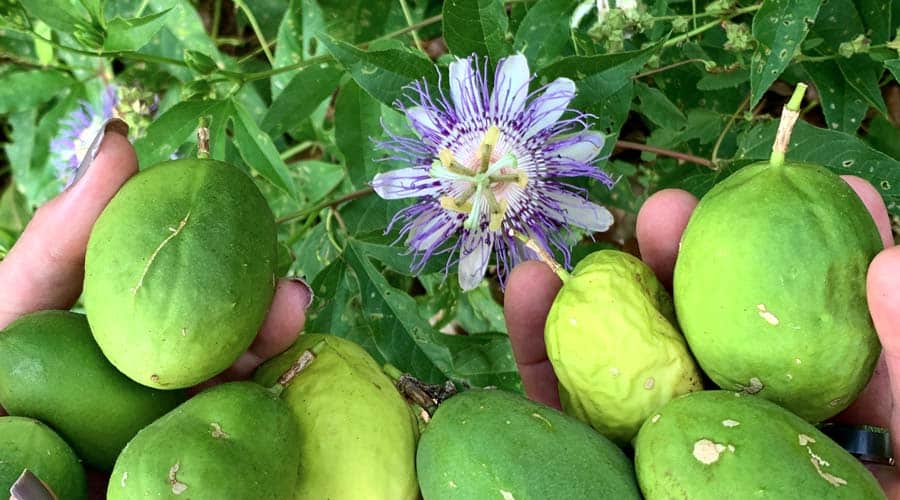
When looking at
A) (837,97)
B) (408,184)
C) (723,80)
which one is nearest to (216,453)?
(408,184)

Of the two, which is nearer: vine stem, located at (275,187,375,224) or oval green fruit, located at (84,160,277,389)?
oval green fruit, located at (84,160,277,389)

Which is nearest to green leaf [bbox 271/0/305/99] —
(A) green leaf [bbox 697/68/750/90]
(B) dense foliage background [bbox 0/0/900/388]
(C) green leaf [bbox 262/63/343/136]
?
(B) dense foliage background [bbox 0/0/900/388]

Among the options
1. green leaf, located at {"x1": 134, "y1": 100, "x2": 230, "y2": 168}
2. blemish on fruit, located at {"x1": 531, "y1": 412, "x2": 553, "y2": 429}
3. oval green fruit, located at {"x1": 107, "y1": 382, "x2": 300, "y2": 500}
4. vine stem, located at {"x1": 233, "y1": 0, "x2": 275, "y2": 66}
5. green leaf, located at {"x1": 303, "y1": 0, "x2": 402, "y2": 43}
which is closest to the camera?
oval green fruit, located at {"x1": 107, "y1": 382, "x2": 300, "y2": 500}

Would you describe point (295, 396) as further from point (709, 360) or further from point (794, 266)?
point (794, 266)

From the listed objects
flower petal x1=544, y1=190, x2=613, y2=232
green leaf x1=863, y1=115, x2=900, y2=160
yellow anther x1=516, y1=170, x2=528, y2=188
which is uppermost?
yellow anther x1=516, y1=170, x2=528, y2=188

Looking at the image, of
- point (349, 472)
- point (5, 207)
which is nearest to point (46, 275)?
point (349, 472)

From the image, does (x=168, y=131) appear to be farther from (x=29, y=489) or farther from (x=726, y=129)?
(x=726, y=129)

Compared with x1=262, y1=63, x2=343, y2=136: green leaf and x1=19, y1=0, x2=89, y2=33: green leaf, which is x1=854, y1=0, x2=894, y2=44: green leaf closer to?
x1=262, y1=63, x2=343, y2=136: green leaf
